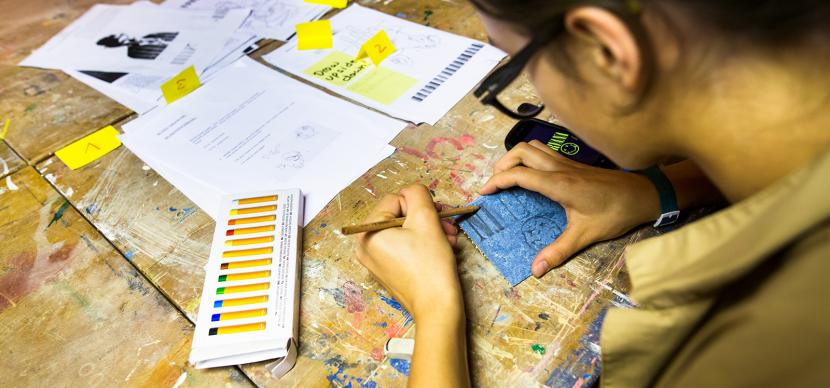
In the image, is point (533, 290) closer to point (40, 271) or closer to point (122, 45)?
point (40, 271)

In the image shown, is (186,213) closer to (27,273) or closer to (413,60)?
(27,273)

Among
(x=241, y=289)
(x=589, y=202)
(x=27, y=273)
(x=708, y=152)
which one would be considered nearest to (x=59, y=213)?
(x=27, y=273)

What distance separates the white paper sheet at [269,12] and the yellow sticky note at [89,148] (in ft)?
1.49

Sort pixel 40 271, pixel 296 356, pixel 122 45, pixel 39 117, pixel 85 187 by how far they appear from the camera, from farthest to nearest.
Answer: pixel 122 45 → pixel 39 117 → pixel 85 187 → pixel 40 271 → pixel 296 356

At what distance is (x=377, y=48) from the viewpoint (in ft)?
3.79

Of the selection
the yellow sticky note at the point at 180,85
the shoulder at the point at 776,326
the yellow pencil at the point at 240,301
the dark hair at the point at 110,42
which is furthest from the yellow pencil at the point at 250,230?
the dark hair at the point at 110,42

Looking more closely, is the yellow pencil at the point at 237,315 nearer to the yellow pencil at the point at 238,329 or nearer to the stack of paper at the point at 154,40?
the yellow pencil at the point at 238,329

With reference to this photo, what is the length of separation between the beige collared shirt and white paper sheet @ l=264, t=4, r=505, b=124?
0.56 metres

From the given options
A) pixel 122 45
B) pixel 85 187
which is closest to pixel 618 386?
pixel 85 187

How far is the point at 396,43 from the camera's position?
120 cm

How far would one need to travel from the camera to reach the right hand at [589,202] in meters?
0.72

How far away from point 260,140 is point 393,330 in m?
0.50

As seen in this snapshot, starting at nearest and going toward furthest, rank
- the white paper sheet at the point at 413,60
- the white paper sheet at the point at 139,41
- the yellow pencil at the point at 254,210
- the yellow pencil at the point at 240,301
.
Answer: the yellow pencil at the point at 240,301 → the yellow pencil at the point at 254,210 → the white paper sheet at the point at 413,60 → the white paper sheet at the point at 139,41

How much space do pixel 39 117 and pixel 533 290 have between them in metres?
1.16
